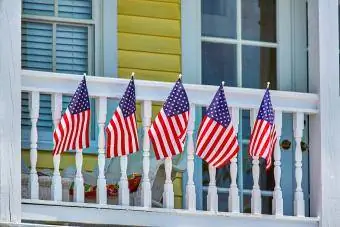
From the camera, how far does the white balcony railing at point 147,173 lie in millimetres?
12609

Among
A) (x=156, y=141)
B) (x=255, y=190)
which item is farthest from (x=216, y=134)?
(x=255, y=190)

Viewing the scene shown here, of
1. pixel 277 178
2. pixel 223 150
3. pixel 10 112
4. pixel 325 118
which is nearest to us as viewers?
pixel 10 112

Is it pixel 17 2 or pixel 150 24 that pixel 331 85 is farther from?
pixel 17 2

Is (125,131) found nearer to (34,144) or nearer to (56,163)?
(56,163)

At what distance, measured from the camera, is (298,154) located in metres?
13.6

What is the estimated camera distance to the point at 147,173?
1291cm

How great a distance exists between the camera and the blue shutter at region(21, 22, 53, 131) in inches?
541

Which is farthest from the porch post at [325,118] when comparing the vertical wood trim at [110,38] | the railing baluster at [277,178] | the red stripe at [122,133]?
the red stripe at [122,133]

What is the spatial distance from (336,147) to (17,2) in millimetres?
3197

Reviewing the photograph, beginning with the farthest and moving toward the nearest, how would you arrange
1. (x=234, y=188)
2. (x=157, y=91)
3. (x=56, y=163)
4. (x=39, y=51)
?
(x=39, y=51)
(x=234, y=188)
(x=157, y=91)
(x=56, y=163)

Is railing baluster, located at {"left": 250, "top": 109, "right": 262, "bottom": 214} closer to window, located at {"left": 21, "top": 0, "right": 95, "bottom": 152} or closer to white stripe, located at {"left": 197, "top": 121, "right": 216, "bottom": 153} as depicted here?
white stripe, located at {"left": 197, "top": 121, "right": 216, "bottom": 153}

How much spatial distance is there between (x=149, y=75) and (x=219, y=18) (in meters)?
0.99

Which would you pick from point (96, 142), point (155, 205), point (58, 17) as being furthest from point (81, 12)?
point (155, 205)

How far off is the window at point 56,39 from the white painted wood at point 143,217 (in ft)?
4.18
